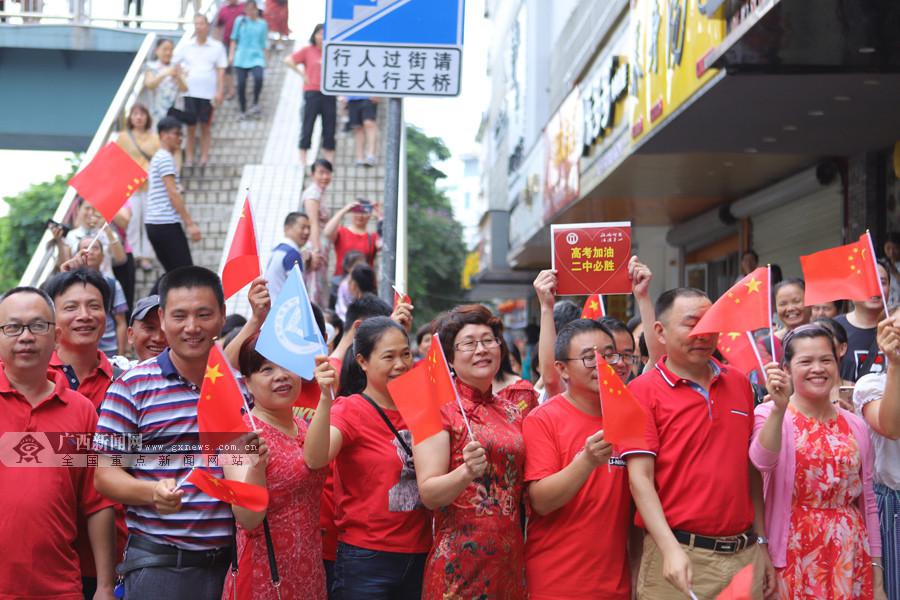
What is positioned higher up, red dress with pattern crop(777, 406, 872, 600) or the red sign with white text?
the red sign with white text

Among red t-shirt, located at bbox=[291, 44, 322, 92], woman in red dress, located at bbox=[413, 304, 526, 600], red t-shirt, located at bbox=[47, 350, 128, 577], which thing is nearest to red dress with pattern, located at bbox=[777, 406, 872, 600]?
woman in red dress, located at bbox=[413, 304, 526, 600]

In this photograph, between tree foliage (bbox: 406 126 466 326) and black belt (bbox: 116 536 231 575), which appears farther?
tree foliage (bbox: 406 126 466 326)

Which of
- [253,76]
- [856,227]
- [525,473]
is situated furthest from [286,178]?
[525,473]

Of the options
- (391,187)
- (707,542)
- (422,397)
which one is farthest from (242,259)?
(707,542)

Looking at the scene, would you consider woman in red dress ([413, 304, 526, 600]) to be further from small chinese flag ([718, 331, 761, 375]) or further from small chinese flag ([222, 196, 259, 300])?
small chinese flag ([718, 331, 761, 375])

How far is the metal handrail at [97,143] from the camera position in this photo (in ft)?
39.2

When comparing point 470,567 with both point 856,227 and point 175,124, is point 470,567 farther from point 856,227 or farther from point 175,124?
point 856,227

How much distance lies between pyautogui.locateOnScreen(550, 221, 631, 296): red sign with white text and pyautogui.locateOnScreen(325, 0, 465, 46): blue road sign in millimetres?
1399

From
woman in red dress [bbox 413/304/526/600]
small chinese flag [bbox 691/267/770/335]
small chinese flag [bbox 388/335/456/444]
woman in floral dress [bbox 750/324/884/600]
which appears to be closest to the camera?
small chinese flag [bbox 388/335/456/444]

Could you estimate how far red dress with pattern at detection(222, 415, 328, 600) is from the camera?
4.43m

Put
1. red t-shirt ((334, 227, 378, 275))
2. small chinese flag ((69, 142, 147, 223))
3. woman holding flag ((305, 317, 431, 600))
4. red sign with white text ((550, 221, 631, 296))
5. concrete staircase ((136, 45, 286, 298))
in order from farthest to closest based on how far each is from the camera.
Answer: concrete staircase ((136, 45, 286, 298)) < red t-shirt ((334, 227, 378, 275)) < small chinese flag ((69, 142, 147, 223)) < red sign with white text ((550, 221, 631, 296)) < woman holding flag ((305, 317, 431, 600))

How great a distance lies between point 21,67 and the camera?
21.9m

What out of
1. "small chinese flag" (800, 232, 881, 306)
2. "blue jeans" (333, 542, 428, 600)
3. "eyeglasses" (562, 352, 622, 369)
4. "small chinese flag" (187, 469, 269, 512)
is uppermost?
"small chinese flag" (800, 232, 881, 306)

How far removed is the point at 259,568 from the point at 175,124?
6921 mm
